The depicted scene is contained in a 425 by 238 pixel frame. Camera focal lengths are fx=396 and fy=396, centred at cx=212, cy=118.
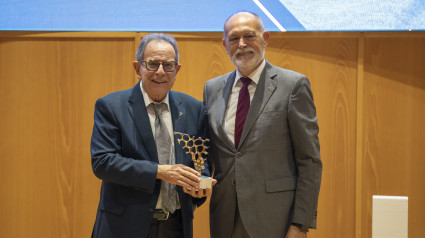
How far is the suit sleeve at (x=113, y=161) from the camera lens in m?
1.67

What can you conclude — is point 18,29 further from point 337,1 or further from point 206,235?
point 337,1

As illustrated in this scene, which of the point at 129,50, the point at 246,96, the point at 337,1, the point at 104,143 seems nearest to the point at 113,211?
the point at 104,143

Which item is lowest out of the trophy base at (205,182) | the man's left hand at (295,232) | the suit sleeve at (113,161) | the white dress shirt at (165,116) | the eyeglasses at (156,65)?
the man's left hand at (295,232)

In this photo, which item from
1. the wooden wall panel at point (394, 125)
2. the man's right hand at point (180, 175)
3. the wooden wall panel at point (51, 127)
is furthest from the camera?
the wooden wall panel at point (51, 127)

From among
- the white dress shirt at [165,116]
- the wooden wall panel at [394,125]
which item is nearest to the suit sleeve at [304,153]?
the white dress shirt at [165,116]

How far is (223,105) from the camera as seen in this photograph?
6.39 feet

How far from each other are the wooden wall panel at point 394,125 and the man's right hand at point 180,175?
1617 millimetres

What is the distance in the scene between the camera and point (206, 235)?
289 centimetres

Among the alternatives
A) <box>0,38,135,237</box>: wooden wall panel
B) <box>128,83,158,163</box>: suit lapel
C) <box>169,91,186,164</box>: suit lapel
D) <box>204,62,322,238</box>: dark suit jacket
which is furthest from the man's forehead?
<box>0,38,135,237</box>: wooden wall panel

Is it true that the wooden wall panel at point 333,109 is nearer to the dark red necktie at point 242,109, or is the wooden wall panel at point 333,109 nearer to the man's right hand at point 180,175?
the dark red necktie at point 242,109

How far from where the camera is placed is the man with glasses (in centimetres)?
168

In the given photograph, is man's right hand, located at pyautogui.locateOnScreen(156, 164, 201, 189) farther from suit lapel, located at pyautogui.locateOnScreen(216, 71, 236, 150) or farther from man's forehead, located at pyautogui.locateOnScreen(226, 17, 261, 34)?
man's forehead, located at pyautogui.locateOnScreen(226, 17, 261, 34)

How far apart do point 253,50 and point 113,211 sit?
3.25 ft

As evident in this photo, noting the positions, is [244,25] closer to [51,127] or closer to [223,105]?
[223,105]
